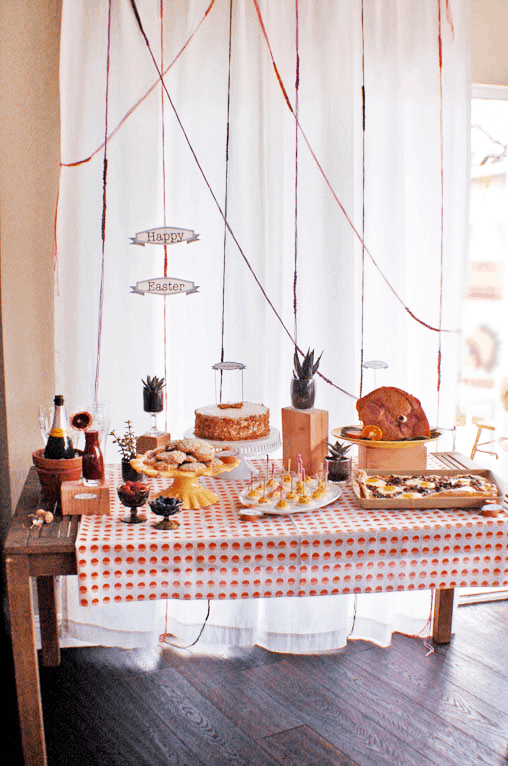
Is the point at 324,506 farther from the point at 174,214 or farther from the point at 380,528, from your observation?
the point at 174,214

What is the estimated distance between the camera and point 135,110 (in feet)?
8.29

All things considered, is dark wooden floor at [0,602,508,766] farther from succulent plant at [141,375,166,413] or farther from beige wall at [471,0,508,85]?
beige wall at [471,0,508,85]

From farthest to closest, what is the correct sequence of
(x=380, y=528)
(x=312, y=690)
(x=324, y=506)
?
(x=312, y=690)
(x=324, y=506)
(x=380, y=528)

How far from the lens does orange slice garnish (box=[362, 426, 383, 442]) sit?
230 centimetres

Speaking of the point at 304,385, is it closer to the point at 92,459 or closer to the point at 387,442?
the point at 387,442

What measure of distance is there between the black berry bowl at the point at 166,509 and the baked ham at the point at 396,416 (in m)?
0.69

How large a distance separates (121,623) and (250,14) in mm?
2088

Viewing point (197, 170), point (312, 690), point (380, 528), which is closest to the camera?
point (380, 528)

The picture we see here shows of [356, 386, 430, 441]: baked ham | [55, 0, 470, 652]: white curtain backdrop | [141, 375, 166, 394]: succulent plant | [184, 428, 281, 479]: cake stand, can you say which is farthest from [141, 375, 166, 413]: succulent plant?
[356, 386, 430, 441]: baked ham

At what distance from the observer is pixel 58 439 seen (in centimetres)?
208

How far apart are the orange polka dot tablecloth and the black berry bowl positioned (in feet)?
0.09

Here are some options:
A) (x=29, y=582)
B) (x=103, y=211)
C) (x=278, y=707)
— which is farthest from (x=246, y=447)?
(x=103, y=211)

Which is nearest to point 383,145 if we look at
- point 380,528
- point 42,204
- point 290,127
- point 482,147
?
point 290,127

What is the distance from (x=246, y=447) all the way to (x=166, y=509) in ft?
1.23
